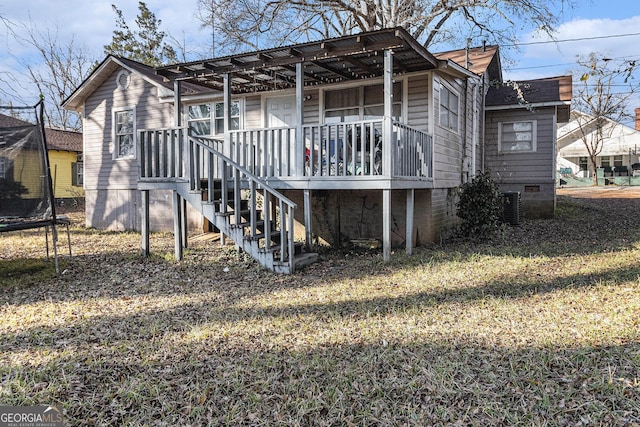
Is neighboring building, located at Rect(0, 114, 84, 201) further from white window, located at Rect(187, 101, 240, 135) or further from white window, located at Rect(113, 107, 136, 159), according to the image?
white window, located at Rect(187, 101, 240, 135)

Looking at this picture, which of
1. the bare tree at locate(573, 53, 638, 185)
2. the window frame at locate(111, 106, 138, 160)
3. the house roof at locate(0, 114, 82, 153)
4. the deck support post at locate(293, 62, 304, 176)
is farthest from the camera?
the bare tree at locate(573, 53, 638, 185)

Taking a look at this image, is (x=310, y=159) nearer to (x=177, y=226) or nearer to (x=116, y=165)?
(x=177, y=226)

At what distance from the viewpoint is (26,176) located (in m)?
7.28

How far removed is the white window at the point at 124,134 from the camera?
501 inches

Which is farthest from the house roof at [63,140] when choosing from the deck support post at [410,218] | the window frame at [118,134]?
the deck support post at [410,218]

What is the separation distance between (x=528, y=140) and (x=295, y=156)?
867 centimetres

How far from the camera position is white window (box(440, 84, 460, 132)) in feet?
30.8

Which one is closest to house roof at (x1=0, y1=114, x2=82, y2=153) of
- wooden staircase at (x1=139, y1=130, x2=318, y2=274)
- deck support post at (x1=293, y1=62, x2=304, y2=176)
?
wooden staircase at (x1=139, y1=130, x2=318, y2=274)

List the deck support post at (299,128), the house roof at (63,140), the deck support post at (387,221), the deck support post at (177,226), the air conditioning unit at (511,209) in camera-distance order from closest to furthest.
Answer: the deck support post at (387,221) → the deck support post at (299,128) → the deck support post at (177,226) → the air conditioning unit at (511,209) → the house roof at (63,140)

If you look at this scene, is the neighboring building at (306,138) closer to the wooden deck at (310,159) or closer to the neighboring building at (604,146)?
the wooden deck at (310,159)

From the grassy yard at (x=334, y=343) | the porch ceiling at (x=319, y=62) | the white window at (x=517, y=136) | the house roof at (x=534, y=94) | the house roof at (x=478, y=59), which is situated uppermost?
the house roof at (x=478, y=59)

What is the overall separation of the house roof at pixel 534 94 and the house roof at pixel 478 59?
869 millimetres

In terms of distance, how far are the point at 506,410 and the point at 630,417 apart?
0.74 m

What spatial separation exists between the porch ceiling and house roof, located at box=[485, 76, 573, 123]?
5.69 m
